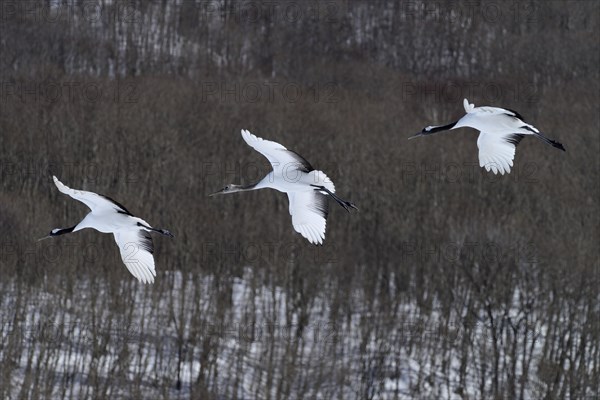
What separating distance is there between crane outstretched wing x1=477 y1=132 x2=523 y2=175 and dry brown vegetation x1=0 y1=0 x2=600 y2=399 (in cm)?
1964

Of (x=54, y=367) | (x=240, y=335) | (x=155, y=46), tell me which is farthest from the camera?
(x=155, y=46)

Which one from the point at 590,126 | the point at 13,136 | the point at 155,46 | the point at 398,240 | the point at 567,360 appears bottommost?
the point at 567,360

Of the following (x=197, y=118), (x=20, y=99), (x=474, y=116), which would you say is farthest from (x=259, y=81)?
(x=474, y=116)

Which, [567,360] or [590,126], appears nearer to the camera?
[567,360]

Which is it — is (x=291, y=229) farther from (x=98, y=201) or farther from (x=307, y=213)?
(x=98, y=201)

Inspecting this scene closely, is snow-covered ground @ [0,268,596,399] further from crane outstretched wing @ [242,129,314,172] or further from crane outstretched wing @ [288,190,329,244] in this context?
crane outstretched wing @ [242,129,314,172]

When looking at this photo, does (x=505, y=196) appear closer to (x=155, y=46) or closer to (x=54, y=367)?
(x=54, y=367)

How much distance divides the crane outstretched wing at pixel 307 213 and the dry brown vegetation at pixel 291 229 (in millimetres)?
19002

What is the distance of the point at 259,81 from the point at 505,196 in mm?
20620

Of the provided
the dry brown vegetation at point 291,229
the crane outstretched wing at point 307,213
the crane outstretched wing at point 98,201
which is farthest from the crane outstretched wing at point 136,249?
the dry brown vegetation at point 291,229

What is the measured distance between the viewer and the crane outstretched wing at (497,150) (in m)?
15.4

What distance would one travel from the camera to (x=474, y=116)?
14195 millimetres

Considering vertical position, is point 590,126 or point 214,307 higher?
point 590,126

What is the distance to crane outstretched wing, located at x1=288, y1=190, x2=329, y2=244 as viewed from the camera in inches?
599
